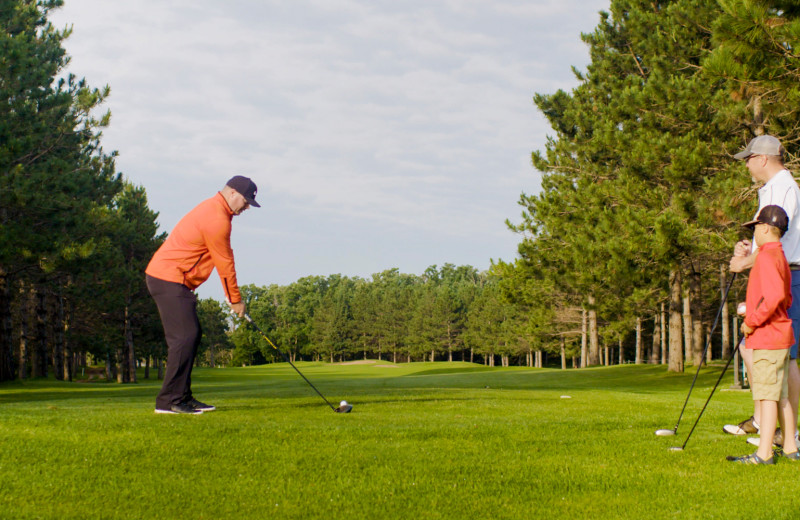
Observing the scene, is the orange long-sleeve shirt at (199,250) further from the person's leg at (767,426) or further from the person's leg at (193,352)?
the person's leg at (767,426)

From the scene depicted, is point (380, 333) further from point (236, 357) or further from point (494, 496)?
point (494, 496)

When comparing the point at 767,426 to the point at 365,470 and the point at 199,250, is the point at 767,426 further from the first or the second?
the point at 199,250

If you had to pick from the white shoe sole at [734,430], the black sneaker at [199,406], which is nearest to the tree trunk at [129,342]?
the black sneaker at [199,406]

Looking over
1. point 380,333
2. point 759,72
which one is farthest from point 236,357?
point 759,72

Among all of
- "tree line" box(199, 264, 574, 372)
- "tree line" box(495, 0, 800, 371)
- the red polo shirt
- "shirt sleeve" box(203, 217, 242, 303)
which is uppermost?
"tree line" box(495, 0, 800, 371)

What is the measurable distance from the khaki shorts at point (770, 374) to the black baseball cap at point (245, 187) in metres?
5.01

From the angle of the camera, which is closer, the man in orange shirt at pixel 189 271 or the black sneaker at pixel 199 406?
the man in orange shirt at pixel 189 271

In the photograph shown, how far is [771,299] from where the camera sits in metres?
5.06

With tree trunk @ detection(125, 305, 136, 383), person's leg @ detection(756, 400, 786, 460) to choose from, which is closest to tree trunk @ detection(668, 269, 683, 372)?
person's leg @ detection(756, 400, 786, 460)

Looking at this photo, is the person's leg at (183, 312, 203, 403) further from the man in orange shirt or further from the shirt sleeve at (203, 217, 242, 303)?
the shirt sleeve at (203, 217, 242, 303)

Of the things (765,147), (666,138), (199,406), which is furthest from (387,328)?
(765,147)

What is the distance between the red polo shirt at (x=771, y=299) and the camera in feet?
16.6

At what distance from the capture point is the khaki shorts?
510cm

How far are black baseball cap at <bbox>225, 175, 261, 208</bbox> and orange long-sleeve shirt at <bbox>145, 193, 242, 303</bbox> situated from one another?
21 cm
